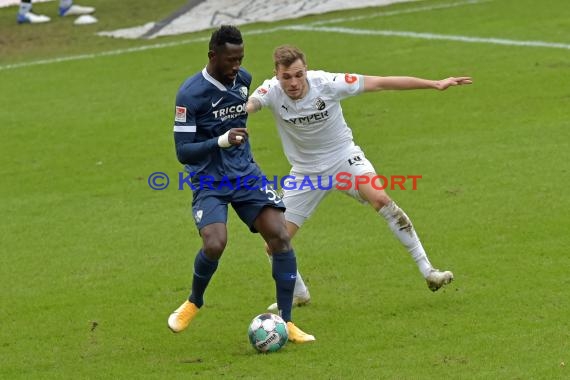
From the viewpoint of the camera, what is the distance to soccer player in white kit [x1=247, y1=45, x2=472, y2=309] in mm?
9906

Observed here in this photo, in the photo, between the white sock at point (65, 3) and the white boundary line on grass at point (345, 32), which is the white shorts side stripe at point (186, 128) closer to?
the white boundary line on grass at point (345, 32)

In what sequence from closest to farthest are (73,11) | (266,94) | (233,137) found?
(233,137) → (266,94) → (73,11)

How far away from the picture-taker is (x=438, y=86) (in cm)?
973

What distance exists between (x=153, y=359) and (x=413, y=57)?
12.0 m

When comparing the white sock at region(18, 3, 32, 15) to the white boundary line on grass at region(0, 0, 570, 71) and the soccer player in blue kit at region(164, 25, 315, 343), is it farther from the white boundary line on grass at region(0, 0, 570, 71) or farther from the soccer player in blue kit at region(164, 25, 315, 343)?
the soccer player in blue kit at region(164, 25, 315, 343)

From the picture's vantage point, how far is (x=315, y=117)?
1013 centimetres

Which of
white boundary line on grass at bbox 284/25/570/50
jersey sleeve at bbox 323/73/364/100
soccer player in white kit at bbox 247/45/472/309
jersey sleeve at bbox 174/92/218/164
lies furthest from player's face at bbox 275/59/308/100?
white boundary line on grass at bbox 284/25/570/50

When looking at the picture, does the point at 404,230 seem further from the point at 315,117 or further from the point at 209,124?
the point at 209,124

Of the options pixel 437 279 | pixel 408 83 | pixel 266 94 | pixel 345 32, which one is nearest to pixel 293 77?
pixel 266 94

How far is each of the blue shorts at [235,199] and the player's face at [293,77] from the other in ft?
2.70

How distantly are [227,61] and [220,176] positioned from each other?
0.89 meters

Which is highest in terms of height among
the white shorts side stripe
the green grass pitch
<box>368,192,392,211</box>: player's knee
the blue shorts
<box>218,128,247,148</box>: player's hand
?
<box>218,128,247,148</box>: player's hand

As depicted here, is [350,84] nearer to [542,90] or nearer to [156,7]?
[542,90]

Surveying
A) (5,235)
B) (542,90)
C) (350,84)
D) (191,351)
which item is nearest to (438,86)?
(350,84)
